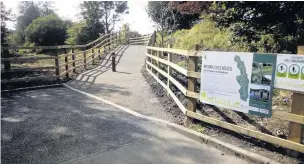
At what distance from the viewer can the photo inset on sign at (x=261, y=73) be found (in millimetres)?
3635

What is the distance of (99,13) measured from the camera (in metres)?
41.6

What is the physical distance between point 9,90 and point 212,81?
6.58 metres

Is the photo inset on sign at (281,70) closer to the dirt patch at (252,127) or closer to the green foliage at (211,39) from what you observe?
the dirt patch at (252,127)

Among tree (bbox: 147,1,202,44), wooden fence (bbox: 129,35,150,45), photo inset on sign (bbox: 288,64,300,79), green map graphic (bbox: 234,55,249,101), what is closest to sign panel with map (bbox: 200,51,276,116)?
green map graphic (bbox: 234,55,249,101)

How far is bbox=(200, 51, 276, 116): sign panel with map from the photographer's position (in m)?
3.69

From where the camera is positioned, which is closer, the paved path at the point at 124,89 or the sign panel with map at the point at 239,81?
the sign panel with map at the point at 239,81

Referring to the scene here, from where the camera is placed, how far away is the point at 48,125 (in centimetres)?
507

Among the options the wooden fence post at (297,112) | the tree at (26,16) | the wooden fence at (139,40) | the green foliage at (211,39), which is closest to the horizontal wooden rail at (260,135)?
the wooden fence post at (297,112)

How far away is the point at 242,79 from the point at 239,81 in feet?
0.21

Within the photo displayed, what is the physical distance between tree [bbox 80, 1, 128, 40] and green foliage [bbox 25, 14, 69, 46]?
12.5ft

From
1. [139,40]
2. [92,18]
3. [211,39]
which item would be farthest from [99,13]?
[211,39]

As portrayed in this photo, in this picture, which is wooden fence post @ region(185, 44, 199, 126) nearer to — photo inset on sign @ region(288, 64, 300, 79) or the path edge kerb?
the path edge kerb

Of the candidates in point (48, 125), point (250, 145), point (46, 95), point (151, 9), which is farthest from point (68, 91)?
point (151, 9)

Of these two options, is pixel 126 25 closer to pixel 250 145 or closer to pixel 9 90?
pixel 9 90
